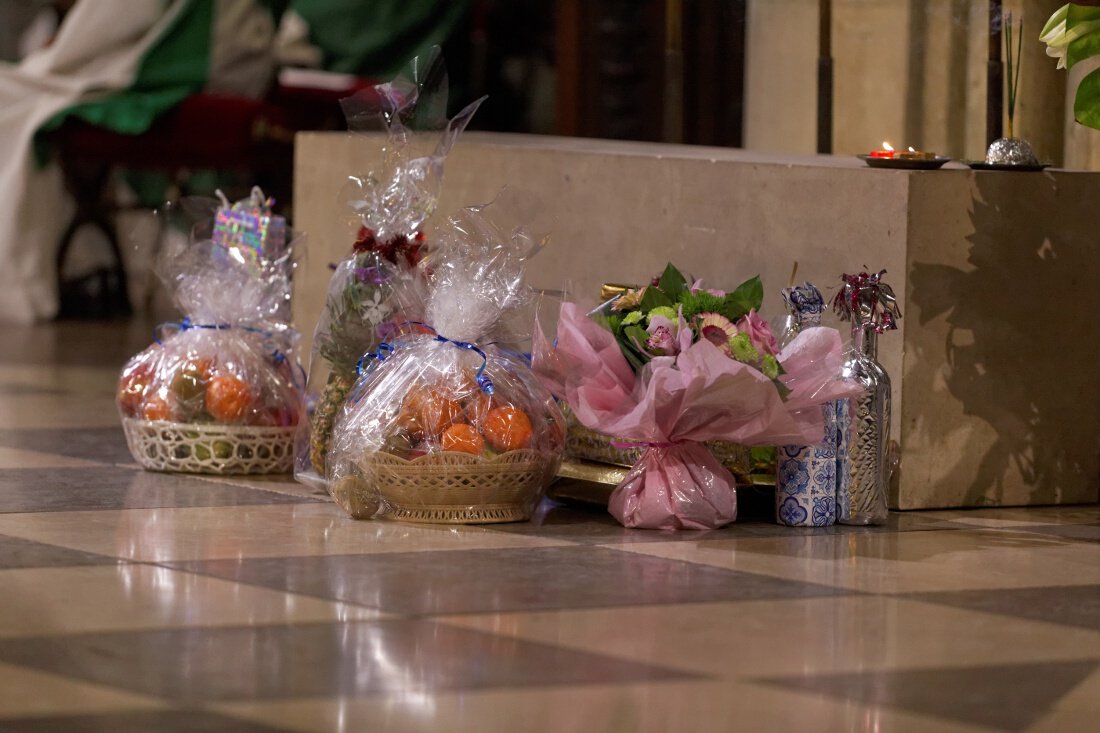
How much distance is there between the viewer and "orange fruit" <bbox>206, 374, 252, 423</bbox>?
3.17 metres

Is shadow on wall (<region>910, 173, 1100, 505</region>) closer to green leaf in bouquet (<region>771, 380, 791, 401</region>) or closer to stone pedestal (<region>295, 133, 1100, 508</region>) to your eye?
stone pedestal (<region>295, 133, 1100, 508</region>)

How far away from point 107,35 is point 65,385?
2.09m

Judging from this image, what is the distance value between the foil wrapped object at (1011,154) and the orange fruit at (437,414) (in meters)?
1.00

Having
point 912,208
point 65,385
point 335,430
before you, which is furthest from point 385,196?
point 65,385

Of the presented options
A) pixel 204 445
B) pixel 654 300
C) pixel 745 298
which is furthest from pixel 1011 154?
pixel 204 445

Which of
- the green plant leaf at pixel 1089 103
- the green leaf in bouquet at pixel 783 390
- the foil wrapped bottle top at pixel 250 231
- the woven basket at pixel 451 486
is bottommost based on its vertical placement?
the woven basket at pixel 451 486

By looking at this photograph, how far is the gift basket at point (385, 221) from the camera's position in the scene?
118 inches

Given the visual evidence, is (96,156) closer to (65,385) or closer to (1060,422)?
(65,385)

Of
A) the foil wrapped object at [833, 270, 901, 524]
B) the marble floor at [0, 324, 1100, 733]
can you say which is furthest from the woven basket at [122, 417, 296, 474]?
the foil wrapped object at [833, 270, 901, 524]

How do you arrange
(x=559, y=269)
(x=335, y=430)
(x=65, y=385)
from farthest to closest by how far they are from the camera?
1. (x=65, y=385)
2. (x=559, y=269)
3. (x=335, y=430)

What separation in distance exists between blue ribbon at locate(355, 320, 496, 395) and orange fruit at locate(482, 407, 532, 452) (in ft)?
0.12

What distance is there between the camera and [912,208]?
116 inches

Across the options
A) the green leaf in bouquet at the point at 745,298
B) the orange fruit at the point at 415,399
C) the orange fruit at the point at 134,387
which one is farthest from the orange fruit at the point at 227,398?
the green leaf in bouquet at the point at 745,298

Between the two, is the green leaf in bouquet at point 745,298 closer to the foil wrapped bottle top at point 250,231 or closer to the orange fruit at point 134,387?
the foil wrapped bottle top at point 250,231
